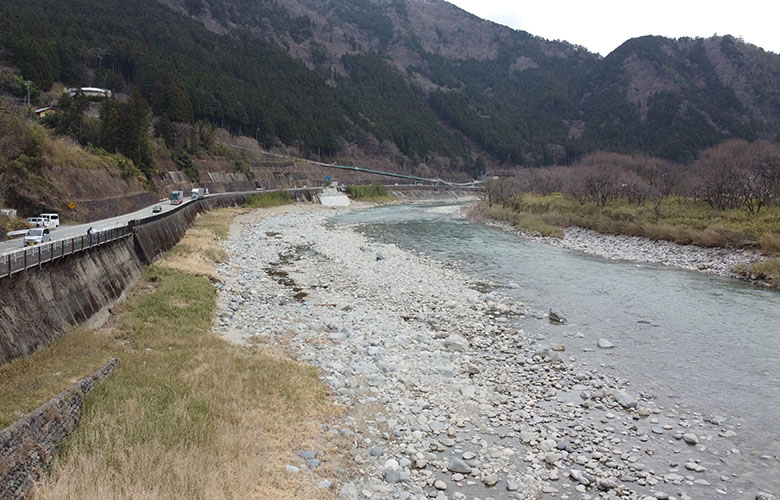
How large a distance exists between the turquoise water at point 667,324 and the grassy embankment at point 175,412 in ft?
29.8

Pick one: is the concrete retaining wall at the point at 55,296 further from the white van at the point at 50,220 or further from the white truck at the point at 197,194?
the white truck at the point at 197,194

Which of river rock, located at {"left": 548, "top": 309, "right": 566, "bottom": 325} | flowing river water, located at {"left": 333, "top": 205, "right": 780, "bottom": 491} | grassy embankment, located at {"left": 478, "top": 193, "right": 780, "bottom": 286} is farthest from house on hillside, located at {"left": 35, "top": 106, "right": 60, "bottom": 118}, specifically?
river rock, located at {"left": 548, "top": 309, "right": 566, "bottom": 325}

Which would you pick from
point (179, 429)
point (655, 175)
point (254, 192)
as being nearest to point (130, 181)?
point (254, 192)

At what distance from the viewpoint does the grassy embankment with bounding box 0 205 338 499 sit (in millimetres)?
7402

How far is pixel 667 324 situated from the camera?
17.8 meters

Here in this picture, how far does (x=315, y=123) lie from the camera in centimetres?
12862

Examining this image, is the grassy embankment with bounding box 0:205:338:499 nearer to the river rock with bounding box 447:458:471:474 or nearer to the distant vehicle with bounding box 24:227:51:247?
the river rock with bounding box 447:458:471:474

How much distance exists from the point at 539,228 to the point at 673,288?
79.3 ft

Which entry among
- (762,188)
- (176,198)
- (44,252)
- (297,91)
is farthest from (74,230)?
(297,91)

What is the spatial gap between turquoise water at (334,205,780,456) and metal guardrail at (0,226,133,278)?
1611cm

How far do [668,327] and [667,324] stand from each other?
44 cm

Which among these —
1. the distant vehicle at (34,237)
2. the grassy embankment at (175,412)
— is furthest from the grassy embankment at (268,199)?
the grassy embankment at (175,412)

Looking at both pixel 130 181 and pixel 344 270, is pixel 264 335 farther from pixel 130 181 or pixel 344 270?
pixel 130 181

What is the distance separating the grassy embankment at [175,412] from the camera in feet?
24.3
